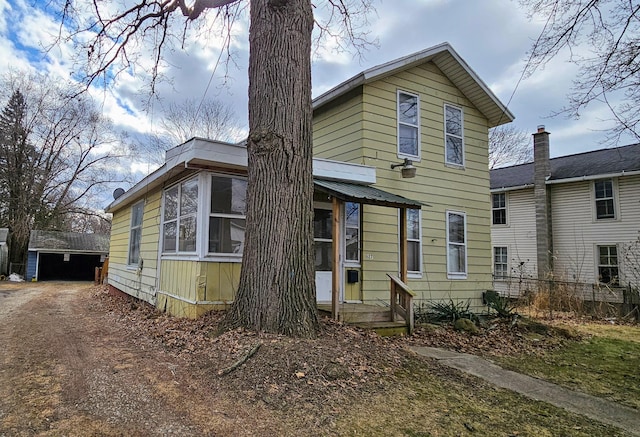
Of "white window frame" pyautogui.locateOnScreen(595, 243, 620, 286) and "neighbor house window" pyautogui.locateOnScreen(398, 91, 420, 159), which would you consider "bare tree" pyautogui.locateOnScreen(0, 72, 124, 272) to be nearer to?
"neighbor house window" pyautogui.locateOnScreen(398, 91, 420, 159)

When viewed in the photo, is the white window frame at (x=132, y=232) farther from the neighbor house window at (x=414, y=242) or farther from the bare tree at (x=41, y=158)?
the bare tree at (x=41, y=158)

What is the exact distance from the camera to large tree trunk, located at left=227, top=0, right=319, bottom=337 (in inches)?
189

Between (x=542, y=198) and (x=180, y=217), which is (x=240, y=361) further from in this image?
(x=542, y=198)

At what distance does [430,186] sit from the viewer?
9766 millimetres

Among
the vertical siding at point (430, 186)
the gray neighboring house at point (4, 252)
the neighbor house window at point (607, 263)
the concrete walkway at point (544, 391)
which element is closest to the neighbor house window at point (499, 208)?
the neighbor house window at point (607, 263)

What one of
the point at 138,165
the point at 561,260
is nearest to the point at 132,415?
the point at 561,260

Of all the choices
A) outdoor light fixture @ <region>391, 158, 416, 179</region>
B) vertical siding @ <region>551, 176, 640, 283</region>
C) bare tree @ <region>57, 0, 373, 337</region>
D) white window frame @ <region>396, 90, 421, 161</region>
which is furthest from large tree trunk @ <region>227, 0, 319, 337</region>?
vertical siding @ <region>551, 176, 640, 283</region>

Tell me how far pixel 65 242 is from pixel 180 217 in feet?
73.4

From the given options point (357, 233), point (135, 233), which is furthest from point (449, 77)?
point (135, 233)

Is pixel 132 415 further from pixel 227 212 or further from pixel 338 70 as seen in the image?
pixel 338 70

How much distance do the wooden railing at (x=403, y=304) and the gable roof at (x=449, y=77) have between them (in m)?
4.41

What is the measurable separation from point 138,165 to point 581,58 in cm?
2844

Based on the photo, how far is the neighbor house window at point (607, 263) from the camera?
14788 millimetres

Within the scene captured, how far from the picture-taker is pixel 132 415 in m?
3.16
